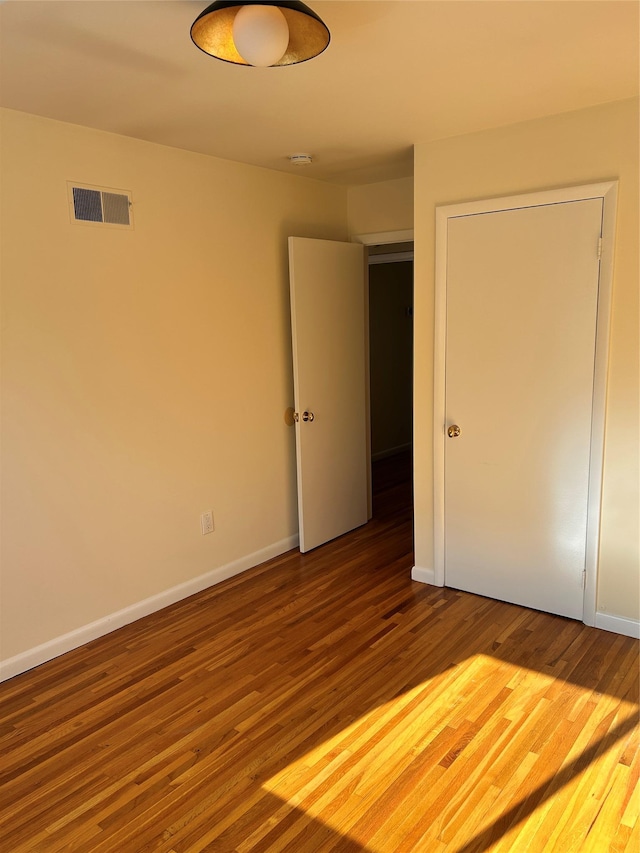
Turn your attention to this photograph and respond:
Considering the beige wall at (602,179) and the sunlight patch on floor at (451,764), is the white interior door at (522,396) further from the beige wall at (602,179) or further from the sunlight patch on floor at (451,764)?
the sunlight patch on floor at (451,764)

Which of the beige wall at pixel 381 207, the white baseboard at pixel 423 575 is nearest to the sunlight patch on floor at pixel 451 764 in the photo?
the white baseboard at pixel 423 575

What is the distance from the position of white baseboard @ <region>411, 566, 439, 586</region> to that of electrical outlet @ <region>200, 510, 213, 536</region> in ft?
4.08

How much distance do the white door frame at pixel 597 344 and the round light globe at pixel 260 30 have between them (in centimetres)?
167

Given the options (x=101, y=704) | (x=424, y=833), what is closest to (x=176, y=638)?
(x=101, y=704)

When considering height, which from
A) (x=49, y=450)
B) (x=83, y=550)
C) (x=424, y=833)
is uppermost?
(x=49, y=450)

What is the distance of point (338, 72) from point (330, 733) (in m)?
2.48

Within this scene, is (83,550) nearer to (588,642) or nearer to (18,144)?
(18,144)

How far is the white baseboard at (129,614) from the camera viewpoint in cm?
285

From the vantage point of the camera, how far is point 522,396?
10.3 ft

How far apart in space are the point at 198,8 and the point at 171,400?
197 cm

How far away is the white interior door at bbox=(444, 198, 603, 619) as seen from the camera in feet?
9.64

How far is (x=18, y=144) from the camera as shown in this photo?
266 centimetres

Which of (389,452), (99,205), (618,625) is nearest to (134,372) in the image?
(99,205)

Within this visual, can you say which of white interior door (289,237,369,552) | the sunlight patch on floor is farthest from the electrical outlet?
the sunlight patch on floor
